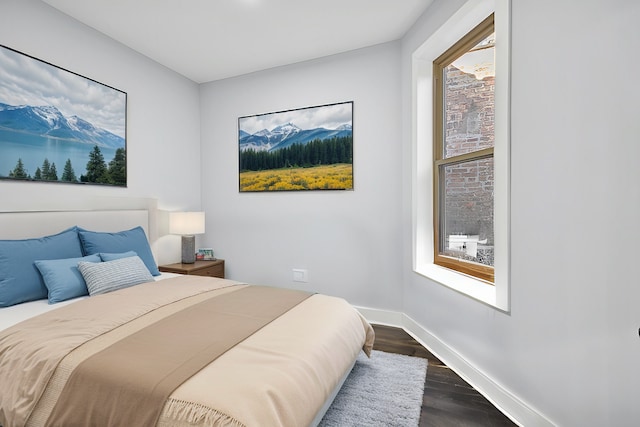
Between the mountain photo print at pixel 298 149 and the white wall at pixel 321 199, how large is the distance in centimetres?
8

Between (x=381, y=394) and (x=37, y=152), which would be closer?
(x=381, y=394)

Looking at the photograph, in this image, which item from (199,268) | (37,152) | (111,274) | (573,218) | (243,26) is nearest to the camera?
(573,218)

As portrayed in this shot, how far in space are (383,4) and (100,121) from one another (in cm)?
262

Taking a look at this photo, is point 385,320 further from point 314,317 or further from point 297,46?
point 297,46

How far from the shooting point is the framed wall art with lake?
7.50 feet

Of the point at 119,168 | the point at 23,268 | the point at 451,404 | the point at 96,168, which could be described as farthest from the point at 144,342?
the point at 119,168

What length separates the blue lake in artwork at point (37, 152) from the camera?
2.27 meters

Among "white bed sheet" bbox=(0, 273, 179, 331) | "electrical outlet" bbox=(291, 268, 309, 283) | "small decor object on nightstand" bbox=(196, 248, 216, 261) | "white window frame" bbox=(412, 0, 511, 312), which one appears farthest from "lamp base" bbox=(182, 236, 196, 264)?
"white window frame" bbox=(412, 0, 511, 312)

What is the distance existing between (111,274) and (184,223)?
4.02 ft

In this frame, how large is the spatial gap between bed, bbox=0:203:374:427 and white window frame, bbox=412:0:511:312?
0.86 meters

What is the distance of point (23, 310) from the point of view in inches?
75.9

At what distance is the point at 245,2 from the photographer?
8.20 ft

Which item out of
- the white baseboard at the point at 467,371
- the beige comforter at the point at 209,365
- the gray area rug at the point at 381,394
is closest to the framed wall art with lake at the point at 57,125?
the beige comforter at the point at 209,365

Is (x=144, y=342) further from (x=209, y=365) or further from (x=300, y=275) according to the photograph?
(x=300, y=275)
